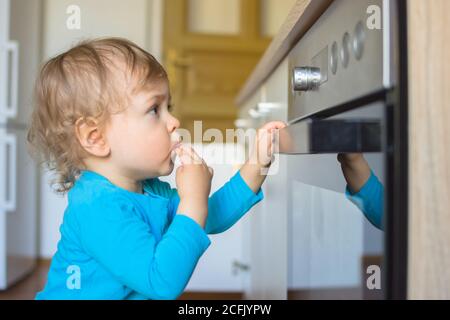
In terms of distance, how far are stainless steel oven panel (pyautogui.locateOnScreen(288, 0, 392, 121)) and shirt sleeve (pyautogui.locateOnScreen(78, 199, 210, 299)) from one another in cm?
24

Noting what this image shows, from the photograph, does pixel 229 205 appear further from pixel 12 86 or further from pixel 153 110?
pixel 12 86

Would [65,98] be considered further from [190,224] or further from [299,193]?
[299,193]

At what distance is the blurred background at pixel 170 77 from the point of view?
6.32 ft

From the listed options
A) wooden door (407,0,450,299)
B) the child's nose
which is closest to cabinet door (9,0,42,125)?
the child's nose

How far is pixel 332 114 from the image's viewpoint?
57cm

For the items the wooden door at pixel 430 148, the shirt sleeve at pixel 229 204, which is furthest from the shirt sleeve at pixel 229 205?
the wooden door at pixel 430 148

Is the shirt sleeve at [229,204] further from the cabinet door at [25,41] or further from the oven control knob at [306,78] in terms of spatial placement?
the cabinet door at [25,41]

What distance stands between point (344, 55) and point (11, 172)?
190 centimetres

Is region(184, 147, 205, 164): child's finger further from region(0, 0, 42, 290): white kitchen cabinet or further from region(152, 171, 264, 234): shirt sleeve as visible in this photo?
region(0, 0, 42, 290): white kitchen cabinet

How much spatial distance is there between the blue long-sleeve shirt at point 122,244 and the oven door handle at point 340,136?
19cm

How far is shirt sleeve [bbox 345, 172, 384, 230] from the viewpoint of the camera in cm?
46
